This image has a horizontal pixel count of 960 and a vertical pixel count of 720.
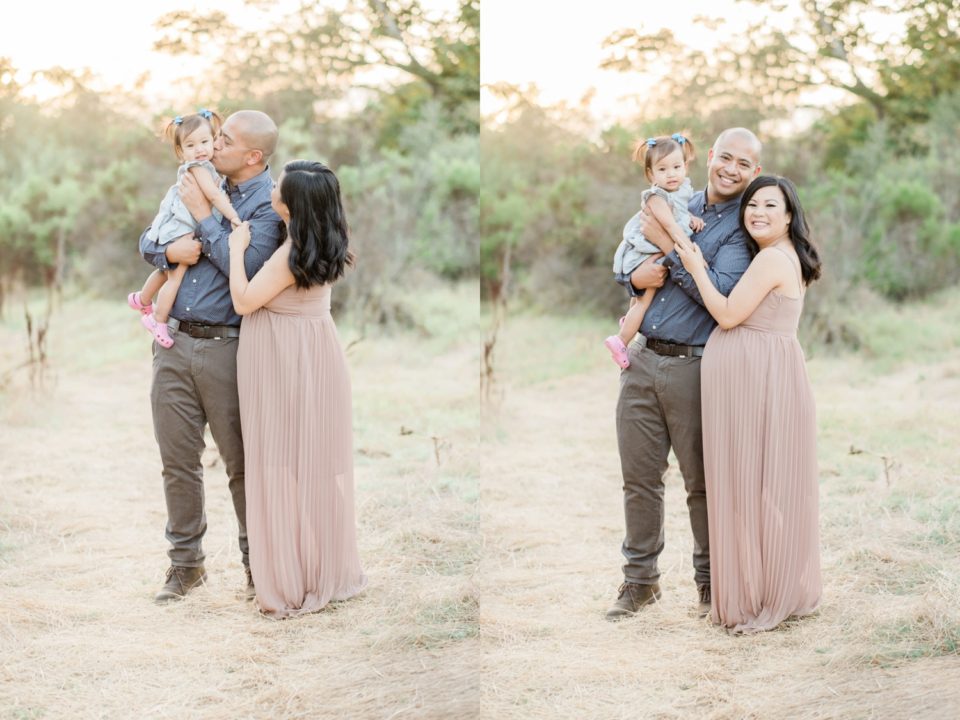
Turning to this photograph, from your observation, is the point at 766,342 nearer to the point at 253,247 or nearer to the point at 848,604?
the point at 848,604

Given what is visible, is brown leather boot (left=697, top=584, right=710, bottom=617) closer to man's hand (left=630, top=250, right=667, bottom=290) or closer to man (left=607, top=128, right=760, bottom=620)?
man (left=607, top=128, right=760, bottom=620)

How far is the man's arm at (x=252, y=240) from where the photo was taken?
144 inches

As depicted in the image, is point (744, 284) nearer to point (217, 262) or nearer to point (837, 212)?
point (217, 262)

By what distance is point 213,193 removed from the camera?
3670 millimetres

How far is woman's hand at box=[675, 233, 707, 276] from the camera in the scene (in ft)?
11.8

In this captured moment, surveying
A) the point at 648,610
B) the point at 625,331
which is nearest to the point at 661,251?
the point at 625,331

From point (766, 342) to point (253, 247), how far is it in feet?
5.47

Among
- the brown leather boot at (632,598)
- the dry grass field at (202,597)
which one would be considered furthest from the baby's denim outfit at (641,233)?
the dry grass field at (202,597)

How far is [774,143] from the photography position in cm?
959

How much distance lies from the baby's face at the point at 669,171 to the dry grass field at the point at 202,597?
5.78 feet

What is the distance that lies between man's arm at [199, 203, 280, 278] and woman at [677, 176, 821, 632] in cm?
132

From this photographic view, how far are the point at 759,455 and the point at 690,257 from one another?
0.68 meters

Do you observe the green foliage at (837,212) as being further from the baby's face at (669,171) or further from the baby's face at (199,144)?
the baby's face at (199,144)

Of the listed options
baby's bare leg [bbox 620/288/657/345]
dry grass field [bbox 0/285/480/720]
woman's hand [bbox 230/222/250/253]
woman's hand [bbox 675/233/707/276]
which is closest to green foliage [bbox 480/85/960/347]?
dry grass field [bbox 0/285/480/720]
